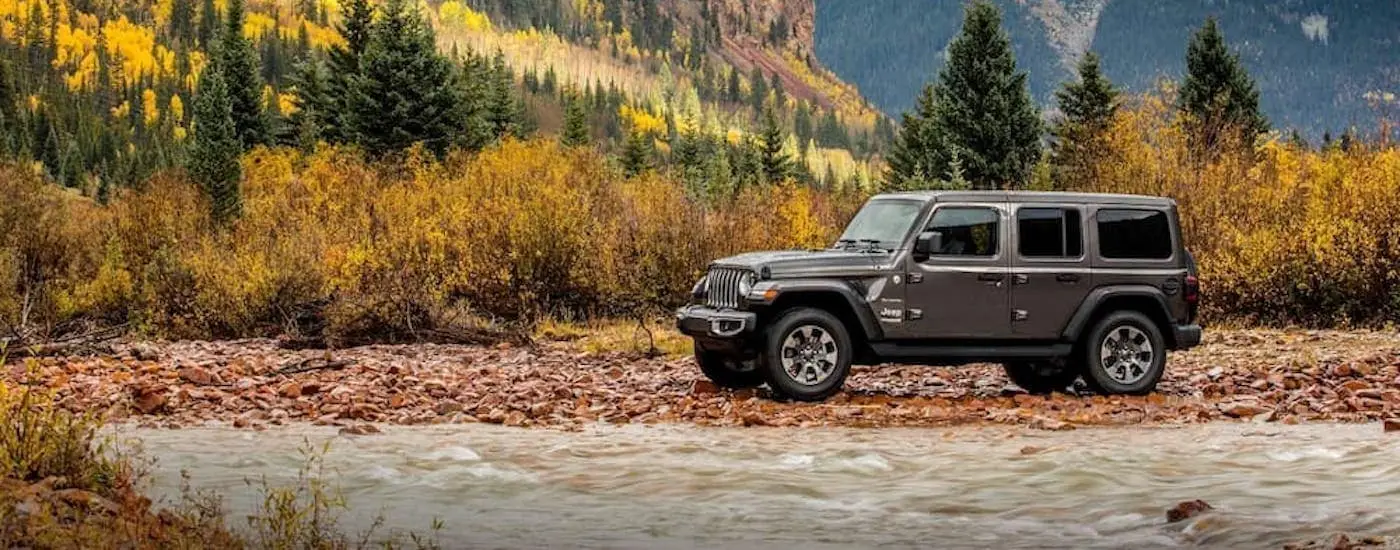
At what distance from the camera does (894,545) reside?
26.3ft

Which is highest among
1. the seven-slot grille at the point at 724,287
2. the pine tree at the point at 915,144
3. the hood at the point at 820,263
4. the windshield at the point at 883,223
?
the pine tree at the point at 915,144

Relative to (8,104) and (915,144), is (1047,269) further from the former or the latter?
(8,104)

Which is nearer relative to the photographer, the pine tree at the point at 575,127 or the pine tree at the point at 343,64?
the pine tree at the point at 343,64

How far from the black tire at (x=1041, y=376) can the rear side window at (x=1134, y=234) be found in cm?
131

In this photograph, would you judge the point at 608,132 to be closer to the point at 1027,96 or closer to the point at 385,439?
the point at 1027,96

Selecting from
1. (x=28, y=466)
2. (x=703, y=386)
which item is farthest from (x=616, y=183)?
(x=28, y=466)

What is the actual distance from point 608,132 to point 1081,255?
187 m

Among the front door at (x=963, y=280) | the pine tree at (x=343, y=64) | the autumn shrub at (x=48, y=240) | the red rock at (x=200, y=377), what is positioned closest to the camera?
the front door at (x=963, y=280)

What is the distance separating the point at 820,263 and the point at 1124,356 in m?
3.32

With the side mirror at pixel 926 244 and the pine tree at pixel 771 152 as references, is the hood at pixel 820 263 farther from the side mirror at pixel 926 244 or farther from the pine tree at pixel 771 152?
the pine tree at pixel 771 152

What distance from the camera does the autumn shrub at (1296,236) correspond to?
2253 centimetres

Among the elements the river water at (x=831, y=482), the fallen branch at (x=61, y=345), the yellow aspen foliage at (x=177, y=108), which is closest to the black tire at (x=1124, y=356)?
the river water at (x=831, y=482)

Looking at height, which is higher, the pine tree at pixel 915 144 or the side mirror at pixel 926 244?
the pine tree at pixel 915 144

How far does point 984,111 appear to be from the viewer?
1978 inches
